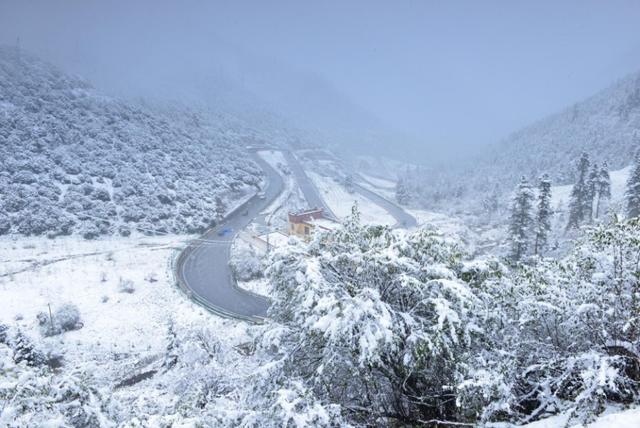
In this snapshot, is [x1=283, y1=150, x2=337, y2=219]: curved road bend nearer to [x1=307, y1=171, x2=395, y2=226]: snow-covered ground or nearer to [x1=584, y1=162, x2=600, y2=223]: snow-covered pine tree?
[x1=307, y1=171, x2=395, y2=226]: snow-covered ground

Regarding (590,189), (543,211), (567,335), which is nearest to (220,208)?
(543,211)

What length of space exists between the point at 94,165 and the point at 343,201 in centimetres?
4712

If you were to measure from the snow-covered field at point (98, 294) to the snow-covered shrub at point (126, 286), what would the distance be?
270 mm

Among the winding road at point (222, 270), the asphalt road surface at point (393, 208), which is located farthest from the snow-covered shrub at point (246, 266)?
the asphalt road surface at point (393, 208)

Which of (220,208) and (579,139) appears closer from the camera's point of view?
(220,208)

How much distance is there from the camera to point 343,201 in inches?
3349

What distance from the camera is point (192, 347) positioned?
55.6 feet

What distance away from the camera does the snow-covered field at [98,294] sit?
29094 mm

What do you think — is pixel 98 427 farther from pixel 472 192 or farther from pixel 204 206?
pixel 472 192

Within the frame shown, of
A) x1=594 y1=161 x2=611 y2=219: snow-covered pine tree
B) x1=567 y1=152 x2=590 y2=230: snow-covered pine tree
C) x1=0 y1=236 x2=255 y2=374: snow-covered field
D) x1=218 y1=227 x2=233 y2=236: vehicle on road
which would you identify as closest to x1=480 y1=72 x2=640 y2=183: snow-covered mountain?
x1=594 y1=161 x2=611 y2=219: snow-covered pine tree

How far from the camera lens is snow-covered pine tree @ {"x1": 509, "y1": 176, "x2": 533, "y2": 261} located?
34.2 metres

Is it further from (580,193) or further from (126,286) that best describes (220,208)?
(580,193)

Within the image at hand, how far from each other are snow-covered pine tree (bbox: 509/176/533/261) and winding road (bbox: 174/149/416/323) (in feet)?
75.7

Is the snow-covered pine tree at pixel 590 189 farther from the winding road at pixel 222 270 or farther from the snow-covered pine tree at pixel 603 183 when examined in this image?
the winding road at pixel 222 270
